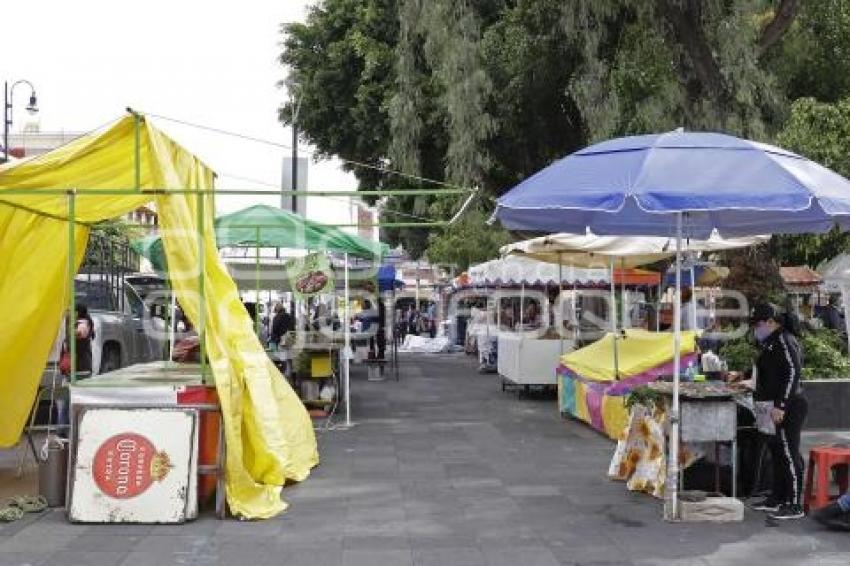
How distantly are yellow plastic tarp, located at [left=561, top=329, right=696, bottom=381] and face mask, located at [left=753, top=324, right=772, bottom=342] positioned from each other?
3523 mm

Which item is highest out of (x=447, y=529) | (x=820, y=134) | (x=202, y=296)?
(x=820, y=134)

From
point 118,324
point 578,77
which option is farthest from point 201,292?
point 578,77

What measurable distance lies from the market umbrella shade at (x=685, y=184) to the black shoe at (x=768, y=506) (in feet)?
7.50

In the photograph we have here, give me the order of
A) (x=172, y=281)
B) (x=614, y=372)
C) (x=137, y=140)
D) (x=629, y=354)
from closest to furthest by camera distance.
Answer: (x=137, y=140) < (x=172, y=281) < (x=614, y=372) < (x=629, y=354)

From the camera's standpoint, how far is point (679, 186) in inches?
270

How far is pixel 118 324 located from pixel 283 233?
3.84m

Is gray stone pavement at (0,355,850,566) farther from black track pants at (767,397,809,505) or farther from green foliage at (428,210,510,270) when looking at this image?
green foliage at (428,210,510,270)

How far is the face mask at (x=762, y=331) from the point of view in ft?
25.1

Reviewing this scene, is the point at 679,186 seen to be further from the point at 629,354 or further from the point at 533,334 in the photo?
the point at 533,334

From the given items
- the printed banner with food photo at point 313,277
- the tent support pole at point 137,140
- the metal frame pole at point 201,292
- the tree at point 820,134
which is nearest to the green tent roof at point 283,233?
the printed banner with food photo at point 313,277

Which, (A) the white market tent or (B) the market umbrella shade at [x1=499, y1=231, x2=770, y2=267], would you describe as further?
(A) the white market tent

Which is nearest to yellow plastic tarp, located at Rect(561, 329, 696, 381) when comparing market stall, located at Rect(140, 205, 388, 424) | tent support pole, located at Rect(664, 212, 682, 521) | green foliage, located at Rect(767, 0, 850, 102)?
market stall, located at Rect(140, 205, 388, 424)

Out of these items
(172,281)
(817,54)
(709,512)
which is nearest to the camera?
(709,512)

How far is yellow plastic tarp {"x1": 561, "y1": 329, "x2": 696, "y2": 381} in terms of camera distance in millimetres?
11391
